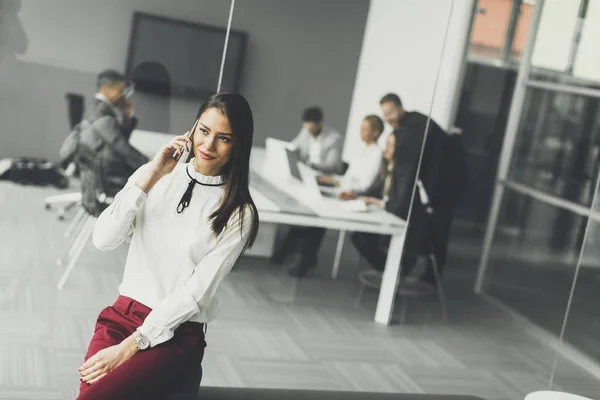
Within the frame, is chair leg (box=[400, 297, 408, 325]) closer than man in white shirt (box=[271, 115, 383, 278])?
No

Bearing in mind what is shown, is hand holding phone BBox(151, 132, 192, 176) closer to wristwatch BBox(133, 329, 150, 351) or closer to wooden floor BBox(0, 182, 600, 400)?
wristwatch BBox(133, 329, 150, 351)

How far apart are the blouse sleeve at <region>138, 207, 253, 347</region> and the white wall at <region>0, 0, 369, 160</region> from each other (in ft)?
4.02

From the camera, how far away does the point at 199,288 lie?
7.48 feet

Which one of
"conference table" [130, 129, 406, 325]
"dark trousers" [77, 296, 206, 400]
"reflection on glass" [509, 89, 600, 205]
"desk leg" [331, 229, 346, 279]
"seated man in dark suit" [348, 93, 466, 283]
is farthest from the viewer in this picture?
"reflection on glass" [509, 89, 600, 205]

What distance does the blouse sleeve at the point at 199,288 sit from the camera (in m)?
2.26

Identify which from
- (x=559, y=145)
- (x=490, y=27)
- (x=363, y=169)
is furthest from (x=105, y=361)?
(x=559, y=145)

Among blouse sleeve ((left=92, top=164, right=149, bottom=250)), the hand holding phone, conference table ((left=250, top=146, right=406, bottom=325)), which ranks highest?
the hand holding phone

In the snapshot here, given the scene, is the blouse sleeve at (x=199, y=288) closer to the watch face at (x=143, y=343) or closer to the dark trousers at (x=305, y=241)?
the watch face at (x=143, y=343)

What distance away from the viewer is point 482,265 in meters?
4.66

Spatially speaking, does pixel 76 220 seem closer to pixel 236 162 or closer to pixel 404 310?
pixel 236 162

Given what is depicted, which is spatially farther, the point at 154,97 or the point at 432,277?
the point at 432,277

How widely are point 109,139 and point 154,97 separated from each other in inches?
9.8

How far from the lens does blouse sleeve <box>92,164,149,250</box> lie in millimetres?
2260

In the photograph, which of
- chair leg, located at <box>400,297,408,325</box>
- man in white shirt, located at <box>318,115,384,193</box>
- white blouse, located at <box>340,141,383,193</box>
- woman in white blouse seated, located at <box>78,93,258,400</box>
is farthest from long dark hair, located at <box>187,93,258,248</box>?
chair leg, located at <box>400,297,408,325</box>
